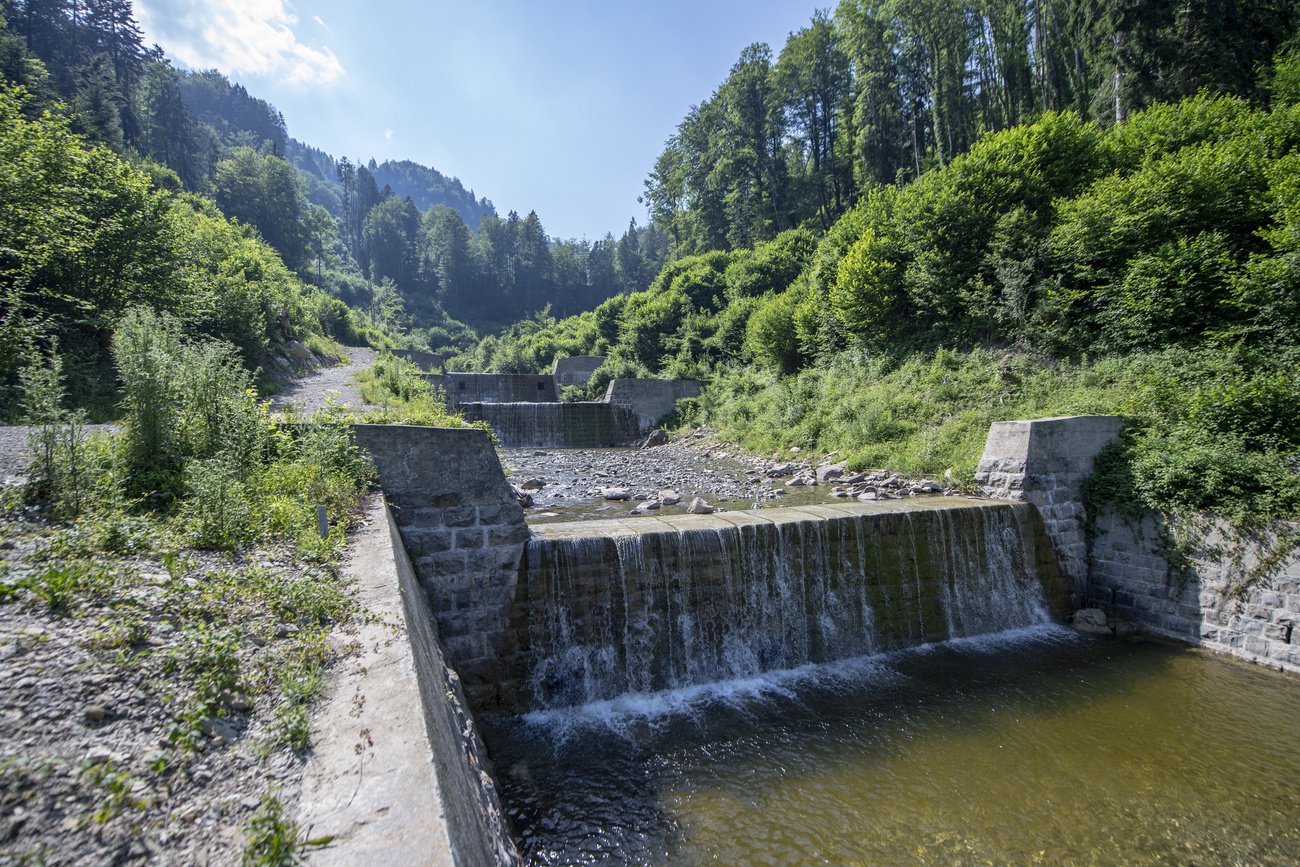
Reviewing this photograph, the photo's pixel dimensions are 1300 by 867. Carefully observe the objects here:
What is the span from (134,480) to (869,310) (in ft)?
57.6

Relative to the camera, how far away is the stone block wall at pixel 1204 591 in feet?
18.7

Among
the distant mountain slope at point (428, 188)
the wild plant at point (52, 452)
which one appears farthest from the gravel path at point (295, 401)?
the distant mountain slope at point (428, 188)

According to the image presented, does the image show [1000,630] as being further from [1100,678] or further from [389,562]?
[389,562]

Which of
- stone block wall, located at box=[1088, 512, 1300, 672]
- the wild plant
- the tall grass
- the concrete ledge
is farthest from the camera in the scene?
the tall grass

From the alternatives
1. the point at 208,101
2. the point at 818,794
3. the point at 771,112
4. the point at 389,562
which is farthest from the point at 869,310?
the point at 208,101

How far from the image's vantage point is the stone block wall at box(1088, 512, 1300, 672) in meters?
5.70

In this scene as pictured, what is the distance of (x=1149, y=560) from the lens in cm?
681

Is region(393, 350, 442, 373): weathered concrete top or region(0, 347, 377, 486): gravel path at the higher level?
region(393, 350, 442, 373): weathered concrete top

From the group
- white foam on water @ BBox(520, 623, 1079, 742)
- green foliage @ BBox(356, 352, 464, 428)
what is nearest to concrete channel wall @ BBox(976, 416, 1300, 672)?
white foam on water @ BBox(520, 623, 1079, 742)

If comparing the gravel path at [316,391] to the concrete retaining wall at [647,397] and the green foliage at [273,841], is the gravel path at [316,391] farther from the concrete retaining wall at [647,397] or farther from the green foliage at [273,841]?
the concrete retaining wall at [647,397]

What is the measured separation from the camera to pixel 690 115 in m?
40.0

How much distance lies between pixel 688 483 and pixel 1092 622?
7.41 metres

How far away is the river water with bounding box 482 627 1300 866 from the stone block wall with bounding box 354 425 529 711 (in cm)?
77

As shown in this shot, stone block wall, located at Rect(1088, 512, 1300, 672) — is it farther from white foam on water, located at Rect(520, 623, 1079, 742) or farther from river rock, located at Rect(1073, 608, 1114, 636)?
white foam on water, located at Rect(520, 623, 1079, 742)
